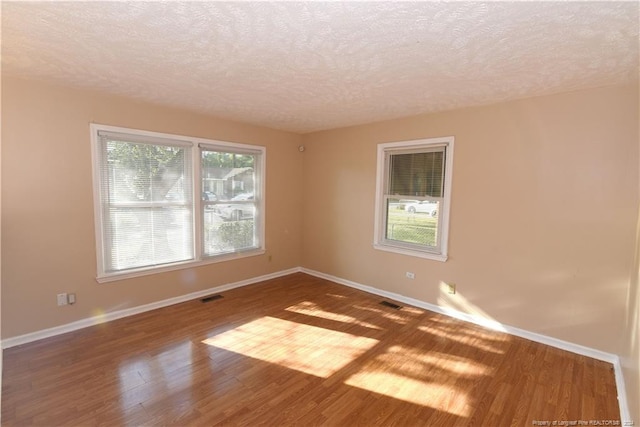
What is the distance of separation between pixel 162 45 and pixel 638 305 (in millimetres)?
3556

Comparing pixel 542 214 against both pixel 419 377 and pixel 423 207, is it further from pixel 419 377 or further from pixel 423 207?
pixel 419 377

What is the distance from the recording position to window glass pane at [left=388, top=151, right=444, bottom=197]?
3.73 metres

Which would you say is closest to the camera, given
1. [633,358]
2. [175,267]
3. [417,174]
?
[633,358]

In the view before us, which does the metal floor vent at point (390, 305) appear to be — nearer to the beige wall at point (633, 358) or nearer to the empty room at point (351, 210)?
the empty room at point (351, 210)

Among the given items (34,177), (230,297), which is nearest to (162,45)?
(34,177)

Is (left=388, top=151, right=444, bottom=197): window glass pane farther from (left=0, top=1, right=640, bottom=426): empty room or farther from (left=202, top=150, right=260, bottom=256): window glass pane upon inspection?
(left=202, top=150, right=260, bottom=256): window glass pane

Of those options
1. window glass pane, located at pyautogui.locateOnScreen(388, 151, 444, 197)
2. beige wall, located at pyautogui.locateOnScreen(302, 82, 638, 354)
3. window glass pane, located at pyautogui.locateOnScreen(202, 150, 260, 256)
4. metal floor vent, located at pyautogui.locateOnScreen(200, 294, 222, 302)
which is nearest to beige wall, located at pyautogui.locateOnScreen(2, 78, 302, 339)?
metal floor vent, located at pyautogui.locateOnScreen(200, 294, 222, 302)

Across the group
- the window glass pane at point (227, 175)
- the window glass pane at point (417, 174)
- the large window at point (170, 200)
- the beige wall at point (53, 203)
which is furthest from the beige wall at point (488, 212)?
the window glass pane at point (227, 175)

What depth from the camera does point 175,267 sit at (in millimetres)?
3828

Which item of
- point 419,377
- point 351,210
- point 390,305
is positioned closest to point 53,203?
point 351,210

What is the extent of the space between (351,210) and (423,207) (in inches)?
43.8

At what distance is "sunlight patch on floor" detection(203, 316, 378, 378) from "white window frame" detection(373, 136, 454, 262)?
1.43 meters

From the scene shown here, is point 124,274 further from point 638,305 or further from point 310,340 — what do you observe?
point 638,305

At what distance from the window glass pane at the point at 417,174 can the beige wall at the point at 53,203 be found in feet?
9.22
